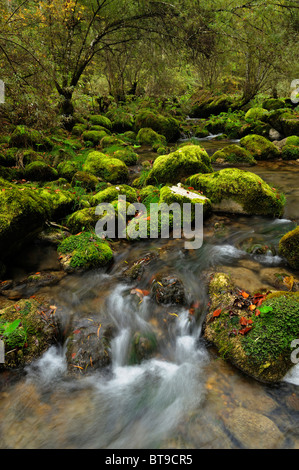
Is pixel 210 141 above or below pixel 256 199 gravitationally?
above

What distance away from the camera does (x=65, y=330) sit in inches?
142

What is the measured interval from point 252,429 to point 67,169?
8086 mm

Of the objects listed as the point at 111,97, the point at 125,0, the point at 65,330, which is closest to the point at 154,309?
the point at 65,330

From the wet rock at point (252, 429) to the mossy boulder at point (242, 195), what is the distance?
4562 mm

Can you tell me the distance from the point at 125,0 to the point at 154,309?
12.3 m

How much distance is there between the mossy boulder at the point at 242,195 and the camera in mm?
5945

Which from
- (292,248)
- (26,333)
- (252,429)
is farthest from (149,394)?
(292,248)

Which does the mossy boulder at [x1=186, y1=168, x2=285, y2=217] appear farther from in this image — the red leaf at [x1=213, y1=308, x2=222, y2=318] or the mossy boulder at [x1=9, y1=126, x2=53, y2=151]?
the mossy boulder at [x1=9, y1=126, x2=53, y2=151]

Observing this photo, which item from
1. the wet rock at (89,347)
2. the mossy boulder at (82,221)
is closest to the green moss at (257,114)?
the mossy boulder at (82,221)

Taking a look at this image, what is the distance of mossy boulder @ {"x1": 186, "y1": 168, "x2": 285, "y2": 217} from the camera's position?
19.5 ft

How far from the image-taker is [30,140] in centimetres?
910

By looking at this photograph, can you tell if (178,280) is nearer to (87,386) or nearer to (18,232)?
(87,386)

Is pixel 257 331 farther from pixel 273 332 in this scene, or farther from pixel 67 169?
pixel 67 169

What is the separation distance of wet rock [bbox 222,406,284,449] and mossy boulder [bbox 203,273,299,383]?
41 cm
